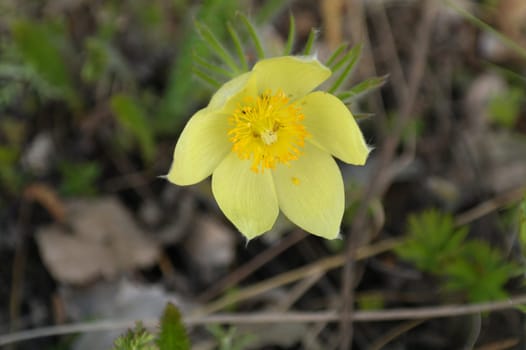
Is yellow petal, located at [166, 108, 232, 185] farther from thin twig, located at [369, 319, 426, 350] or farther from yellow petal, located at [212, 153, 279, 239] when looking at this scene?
thin twig, located at [369, 319, 426, 350]

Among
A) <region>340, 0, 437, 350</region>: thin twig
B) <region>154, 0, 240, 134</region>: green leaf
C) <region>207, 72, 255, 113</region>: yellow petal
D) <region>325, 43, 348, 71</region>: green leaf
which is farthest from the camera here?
<region>154, 0, 240, 134</region>: green leaf

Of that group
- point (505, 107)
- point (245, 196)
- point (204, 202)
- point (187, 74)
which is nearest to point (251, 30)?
point (245, 196)

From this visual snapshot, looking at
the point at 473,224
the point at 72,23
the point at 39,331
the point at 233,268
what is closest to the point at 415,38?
the point at 473,224

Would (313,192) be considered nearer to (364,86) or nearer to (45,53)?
(364,86)

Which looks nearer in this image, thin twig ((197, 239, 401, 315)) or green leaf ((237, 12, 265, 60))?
green leaf ((237, 12, 265, 60))

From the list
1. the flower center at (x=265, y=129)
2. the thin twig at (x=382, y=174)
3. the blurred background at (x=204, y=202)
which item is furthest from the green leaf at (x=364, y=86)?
the thin twig at (x=382, y=174)

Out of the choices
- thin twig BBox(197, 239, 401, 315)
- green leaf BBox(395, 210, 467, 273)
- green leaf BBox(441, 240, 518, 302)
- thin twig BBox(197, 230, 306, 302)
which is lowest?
green leaf BBox(441, 240, 518, 302)

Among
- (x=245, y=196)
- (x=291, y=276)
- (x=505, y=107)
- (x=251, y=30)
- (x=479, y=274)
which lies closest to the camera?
(x=251, y=30)

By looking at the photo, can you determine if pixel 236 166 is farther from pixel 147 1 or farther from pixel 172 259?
pixel 147 1

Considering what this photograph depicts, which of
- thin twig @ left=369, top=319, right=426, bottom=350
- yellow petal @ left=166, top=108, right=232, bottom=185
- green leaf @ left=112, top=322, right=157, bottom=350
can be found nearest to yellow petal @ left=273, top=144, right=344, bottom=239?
yellow petal @ left=166, top=108, right=232, bottom=185
